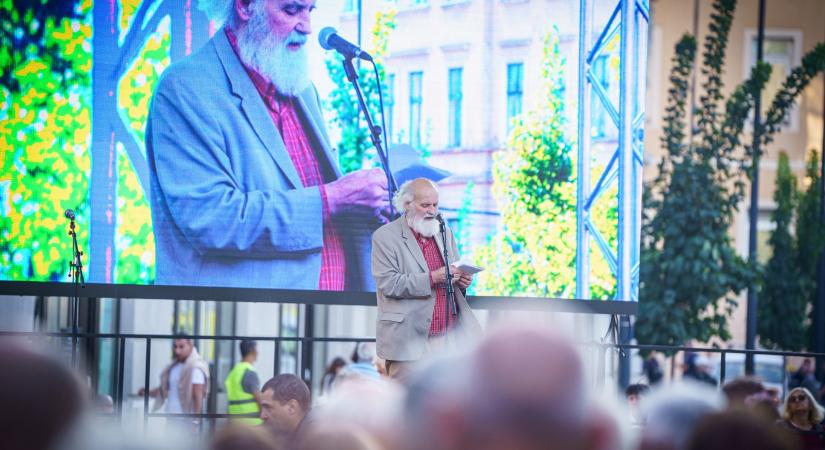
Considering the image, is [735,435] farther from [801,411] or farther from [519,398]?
[801,411]

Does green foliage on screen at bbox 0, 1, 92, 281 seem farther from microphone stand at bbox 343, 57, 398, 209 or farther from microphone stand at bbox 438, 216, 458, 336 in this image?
microphone stand at bbox 438, 216, 458, 336

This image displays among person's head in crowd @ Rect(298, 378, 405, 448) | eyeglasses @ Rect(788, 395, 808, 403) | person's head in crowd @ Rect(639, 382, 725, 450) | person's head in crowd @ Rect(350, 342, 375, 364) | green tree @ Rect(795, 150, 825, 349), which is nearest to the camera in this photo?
person's head in crowd @ Rect(298, 378, 405, 448)

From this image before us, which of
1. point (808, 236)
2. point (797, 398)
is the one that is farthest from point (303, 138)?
point (808, 236)

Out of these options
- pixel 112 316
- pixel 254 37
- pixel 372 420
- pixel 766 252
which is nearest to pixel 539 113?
pixel 254 37

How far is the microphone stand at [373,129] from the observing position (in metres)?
6.79

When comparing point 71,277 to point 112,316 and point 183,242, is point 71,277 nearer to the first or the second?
point 183,242

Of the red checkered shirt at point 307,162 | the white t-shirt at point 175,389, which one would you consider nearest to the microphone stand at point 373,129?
the red checkered shirt at point 307,162

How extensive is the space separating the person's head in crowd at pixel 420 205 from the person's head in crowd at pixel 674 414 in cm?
296

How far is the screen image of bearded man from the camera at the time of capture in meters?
6.54

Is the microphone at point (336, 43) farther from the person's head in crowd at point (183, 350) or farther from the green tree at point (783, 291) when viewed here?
the green tree at point (783, 291)

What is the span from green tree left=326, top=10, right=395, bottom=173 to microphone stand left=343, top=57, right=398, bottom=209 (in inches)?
0.9

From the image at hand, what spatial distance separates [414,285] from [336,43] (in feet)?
7.51

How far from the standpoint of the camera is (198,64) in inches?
260

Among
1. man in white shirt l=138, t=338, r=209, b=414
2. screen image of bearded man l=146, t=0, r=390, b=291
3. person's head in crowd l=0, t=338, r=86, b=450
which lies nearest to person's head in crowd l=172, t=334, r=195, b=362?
man in white shirt l=138, t=338, r=209, b=414
